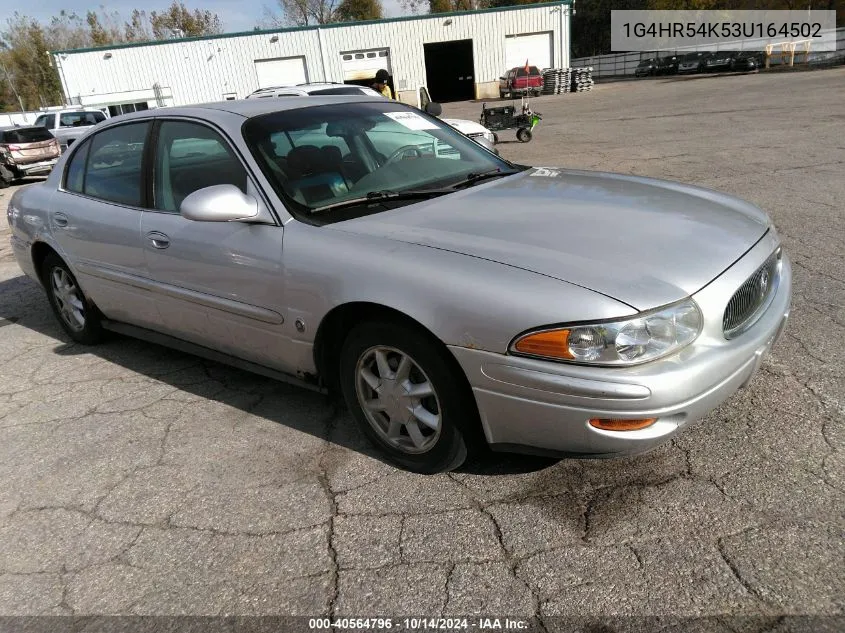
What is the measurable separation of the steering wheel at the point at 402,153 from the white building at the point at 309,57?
33.2 meters

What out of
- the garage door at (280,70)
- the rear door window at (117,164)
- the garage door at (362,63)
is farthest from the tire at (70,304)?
the garage door at (362,63)

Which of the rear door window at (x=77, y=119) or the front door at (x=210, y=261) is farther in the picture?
the rear door window at (x=77, y=119)

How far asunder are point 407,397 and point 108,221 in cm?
233

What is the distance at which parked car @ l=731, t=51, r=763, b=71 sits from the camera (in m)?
35.2

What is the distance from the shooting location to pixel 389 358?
280 cm

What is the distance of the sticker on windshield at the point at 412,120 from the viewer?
395 cm

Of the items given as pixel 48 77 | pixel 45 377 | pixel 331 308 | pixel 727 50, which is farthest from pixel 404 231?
pixel 48 77

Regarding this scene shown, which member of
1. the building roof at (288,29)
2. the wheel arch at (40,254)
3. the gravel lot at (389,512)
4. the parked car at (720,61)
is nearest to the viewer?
the gravel lot at (389,512)

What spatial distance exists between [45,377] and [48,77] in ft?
231

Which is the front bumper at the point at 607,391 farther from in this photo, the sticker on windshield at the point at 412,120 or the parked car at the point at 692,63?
the parked car at the point at 692,63

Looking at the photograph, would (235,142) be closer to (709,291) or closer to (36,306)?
(709,291)

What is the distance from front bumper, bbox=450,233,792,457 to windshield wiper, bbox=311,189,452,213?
41.7 inches

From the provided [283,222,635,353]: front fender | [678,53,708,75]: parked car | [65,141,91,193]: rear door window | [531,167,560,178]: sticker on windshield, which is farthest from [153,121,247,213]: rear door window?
[678,53,708,75]: parked car

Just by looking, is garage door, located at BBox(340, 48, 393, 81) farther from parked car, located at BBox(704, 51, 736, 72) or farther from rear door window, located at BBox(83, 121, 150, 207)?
rear door window, located at BBox(83, 121, 150, 207)
